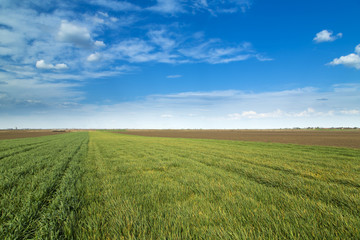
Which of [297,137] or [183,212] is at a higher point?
[183,212]

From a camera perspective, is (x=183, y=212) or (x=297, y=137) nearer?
(x=183, y=212)

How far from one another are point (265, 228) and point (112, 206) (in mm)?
3340

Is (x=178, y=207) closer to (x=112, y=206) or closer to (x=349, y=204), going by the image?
(x=112, y=206)

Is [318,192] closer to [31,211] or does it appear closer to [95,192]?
[95,192]

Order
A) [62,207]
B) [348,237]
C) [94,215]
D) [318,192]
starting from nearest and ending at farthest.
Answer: [348,237], [94,215], [62,207], [318,192]

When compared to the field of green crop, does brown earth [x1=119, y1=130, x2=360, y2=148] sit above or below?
below

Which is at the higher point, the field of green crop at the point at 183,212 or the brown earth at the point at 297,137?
the field of green crop at the point at 183,212

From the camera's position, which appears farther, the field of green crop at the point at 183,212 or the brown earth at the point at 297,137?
the brown earth at the point at 297,137

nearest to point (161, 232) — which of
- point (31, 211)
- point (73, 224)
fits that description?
point (73, 224)

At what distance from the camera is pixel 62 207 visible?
357 cm

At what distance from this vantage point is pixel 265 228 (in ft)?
9.06

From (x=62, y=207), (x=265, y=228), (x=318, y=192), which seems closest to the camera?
(x=265, y=228)

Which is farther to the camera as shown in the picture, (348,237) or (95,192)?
(95,192)

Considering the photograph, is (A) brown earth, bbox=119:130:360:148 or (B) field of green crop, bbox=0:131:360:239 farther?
(A) brown earth, bbox=119:130:360:148
